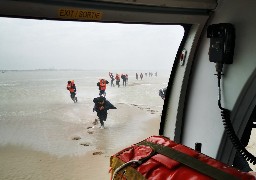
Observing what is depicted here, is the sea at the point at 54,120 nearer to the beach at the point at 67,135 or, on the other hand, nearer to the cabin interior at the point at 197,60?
the beach at the point at 67,135

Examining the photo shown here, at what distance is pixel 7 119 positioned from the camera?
16.9 m

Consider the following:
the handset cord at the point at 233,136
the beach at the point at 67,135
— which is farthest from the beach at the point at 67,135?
the handset cord at the point at 233,136

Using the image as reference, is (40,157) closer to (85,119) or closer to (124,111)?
(85,119)

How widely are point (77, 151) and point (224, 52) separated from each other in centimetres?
1028

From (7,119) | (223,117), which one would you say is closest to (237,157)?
(223,117)

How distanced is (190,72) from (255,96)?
53 centimetres

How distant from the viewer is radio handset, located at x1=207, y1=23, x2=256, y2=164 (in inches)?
55.7

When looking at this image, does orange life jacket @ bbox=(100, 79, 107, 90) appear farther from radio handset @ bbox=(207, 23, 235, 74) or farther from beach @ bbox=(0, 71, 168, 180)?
radio handset @ bbox=(207, 23, 235, 74)

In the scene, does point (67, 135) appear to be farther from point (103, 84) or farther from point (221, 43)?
point (221, 43)

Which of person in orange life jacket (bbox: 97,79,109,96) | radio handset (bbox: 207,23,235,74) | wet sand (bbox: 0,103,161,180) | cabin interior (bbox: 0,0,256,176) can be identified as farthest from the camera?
person in orange life jacket (bbox: 97,79,109,96)

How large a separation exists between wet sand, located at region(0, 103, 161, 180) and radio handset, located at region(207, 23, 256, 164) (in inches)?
152

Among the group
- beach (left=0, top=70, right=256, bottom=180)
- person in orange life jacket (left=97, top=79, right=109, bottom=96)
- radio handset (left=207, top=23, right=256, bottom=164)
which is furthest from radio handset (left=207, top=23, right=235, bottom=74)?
person in orange life jacket (left=97, top=79, right=109, bottom=96)

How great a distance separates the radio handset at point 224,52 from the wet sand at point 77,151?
12.7 feet

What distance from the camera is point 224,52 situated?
56.1 inches
